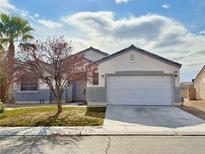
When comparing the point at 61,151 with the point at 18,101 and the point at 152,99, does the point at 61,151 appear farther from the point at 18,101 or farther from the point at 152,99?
the point at 18,101

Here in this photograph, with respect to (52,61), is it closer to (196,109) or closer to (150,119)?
(150,119)

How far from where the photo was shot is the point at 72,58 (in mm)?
13734

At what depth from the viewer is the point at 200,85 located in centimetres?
2766

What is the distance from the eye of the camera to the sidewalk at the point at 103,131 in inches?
375

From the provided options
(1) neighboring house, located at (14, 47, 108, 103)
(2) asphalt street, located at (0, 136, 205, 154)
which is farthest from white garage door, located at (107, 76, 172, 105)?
(2) asphalt street, located at (0, 136, 205, 154)

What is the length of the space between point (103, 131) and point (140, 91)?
9.07m

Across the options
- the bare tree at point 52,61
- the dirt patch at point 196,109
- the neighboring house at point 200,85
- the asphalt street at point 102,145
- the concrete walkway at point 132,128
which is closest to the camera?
the asphalt street at point 102,145

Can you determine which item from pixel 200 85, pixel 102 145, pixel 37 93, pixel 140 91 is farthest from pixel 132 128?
pixel 200 85

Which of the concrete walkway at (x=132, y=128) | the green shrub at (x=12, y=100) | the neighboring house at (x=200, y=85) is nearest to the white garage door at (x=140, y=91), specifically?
the concrete walkway at (x=132, y=128)

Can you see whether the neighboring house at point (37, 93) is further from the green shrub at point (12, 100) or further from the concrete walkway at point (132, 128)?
the concrete walkway at point (132, 128)

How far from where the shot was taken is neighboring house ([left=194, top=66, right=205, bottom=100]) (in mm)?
26669

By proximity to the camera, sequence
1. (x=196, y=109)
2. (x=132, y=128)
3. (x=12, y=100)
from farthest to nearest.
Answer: (x=12, y=100)
(x=196, y=109)
(x=132, y=128)

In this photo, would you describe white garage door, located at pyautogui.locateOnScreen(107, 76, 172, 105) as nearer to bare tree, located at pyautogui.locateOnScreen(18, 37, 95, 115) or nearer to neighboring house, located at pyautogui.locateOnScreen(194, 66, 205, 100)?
bare tree, located at pyautogui.locateOnScreen(18, 37, 95, 115)

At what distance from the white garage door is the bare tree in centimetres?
517
